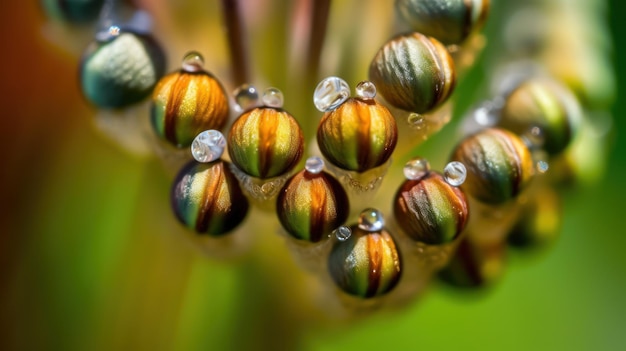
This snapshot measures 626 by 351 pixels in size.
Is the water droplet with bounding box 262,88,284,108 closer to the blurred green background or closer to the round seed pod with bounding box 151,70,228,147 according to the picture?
the round seed pod with bounding box 151,70,228,147

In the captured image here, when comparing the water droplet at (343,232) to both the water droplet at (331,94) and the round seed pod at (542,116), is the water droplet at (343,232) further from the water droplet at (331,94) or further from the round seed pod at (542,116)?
the round seed pod at (542,116)

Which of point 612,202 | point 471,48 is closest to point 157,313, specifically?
point 471,48

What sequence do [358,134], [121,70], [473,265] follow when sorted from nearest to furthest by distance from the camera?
[358,134]
[121,70]
[473,265]

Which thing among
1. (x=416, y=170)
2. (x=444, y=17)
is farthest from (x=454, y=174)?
(x=444, y=17)

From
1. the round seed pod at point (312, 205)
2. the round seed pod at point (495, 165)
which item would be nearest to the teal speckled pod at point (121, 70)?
the round seed pod at point (312, 205)

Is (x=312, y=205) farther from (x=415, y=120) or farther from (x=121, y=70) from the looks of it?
(x=121, y=70)

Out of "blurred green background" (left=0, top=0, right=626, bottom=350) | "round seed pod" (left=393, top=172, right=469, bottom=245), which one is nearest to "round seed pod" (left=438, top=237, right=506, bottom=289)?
"blurred green background" (left=0, top=0, right=626, bottom=350)
